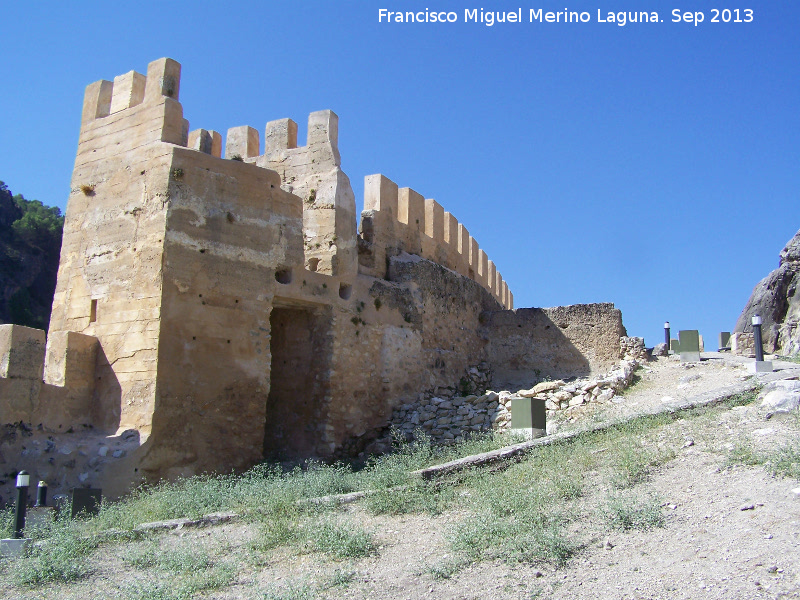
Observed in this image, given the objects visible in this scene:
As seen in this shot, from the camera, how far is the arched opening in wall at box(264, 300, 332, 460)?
481 inches

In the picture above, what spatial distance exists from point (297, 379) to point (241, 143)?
4.91m

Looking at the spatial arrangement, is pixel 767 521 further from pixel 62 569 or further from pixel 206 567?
pixel 62 569

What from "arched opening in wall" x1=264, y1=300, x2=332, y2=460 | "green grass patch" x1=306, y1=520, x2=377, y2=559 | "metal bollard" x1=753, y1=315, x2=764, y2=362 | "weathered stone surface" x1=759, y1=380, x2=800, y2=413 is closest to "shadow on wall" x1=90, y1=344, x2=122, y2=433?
"arched opening in wall" x1=264, y1=300, x2=332, y2=460

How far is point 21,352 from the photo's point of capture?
9.58m

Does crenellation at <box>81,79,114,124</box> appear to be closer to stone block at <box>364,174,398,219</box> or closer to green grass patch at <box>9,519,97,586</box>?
stone block at <box>364,174,398,219</box>

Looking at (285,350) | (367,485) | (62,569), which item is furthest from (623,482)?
(285,350)

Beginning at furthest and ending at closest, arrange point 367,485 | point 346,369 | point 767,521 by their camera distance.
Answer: point 346,369, point 367,485, point 767,521

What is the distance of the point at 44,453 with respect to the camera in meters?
9.67

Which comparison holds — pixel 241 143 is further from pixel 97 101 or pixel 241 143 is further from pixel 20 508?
pixel 20 508

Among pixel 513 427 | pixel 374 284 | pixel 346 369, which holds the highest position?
pixel 374 284

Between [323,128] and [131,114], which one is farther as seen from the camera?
[323,128]

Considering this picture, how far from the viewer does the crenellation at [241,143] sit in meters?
14.2

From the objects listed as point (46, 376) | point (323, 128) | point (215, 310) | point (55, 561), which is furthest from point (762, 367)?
point (46, 376)

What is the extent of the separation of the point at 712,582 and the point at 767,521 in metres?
1.17
